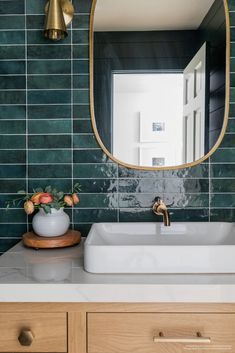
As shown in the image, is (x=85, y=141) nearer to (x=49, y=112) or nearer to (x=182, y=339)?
(x=49, y=112)

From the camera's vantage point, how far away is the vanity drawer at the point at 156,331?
1.06 meters

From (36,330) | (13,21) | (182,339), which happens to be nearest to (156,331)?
(182,339)

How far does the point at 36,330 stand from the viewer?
1082mm

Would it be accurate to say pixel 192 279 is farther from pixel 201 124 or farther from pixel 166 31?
pixel 166 31

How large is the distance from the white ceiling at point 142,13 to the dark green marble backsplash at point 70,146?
0.08m

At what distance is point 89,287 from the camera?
3.48 feet

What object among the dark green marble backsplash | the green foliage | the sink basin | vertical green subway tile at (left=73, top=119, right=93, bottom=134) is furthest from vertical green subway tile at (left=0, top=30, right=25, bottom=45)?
the sink basin

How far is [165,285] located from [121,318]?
164 mm

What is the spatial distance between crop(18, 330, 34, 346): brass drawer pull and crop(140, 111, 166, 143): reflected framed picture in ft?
3.07

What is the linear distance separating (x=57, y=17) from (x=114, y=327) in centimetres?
122

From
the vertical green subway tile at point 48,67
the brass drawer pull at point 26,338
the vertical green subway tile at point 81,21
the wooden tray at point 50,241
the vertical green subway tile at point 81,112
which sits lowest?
the brass drawer pull at point 26,338

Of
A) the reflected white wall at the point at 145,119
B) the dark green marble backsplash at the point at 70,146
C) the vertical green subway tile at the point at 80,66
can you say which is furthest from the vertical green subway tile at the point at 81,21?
the reflected white wall at the point at 145,119

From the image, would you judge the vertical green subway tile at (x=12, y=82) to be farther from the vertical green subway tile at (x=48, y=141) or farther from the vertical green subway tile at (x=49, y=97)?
the vertical green subway tile at (x=48, y=141)

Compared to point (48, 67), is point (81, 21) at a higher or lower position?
higher
